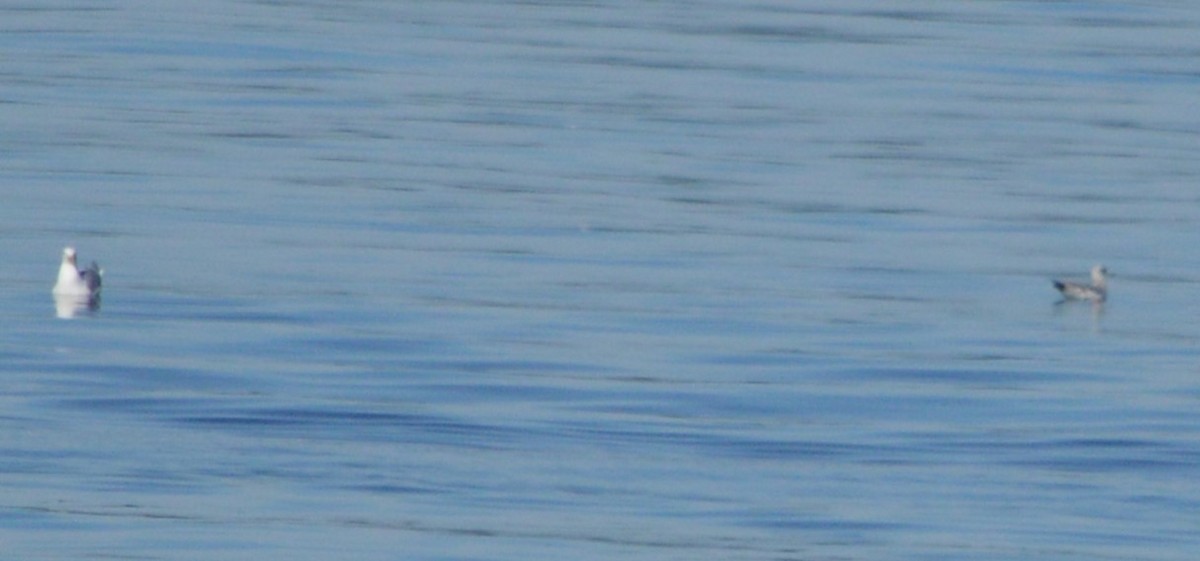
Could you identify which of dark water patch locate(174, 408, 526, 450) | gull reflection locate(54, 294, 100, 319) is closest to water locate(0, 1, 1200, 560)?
dark water patch locate(174, 408, 526, 450)

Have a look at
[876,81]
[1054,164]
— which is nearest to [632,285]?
[1054,164]

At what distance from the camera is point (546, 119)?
25.7 metres

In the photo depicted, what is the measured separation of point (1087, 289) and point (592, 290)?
3.00m

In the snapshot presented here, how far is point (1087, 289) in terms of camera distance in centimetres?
1762

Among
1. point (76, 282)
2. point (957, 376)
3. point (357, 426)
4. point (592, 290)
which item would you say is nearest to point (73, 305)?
point (76, 282)

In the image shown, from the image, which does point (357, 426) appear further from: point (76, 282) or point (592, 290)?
point (592, 290)

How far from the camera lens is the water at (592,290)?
11.6 metres

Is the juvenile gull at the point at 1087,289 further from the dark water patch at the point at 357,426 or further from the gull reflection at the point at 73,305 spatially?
the gull reflection at the point at 73,305

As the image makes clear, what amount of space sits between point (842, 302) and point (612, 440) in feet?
15.5

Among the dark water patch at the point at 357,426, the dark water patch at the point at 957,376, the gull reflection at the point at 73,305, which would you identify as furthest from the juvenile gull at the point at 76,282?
the dark water patch at the point at 957,376

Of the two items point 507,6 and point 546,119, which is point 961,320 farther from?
point 507,6

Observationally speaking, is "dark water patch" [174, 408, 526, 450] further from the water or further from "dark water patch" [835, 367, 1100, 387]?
"dark water patch" [835, 367, 1100, 387]

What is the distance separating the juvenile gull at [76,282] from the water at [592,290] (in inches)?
7.6

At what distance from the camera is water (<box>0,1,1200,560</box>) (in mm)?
11609
